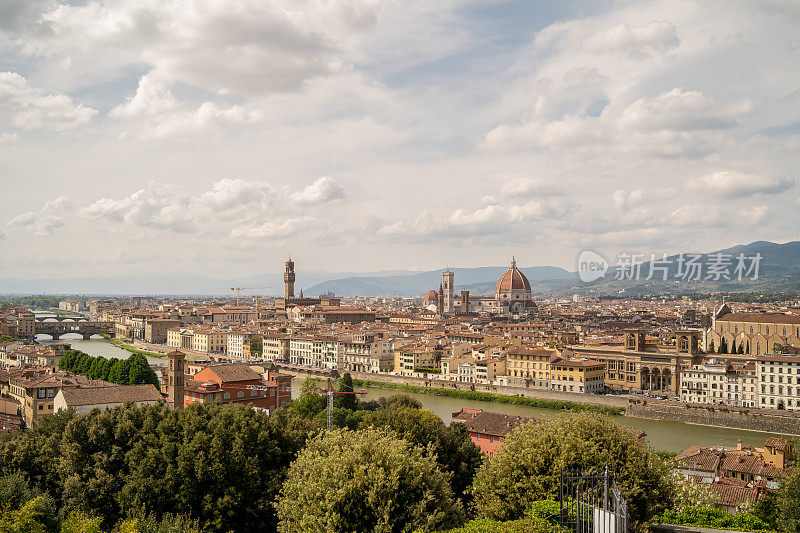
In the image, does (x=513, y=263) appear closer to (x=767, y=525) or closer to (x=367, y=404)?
(x=367, y=404)

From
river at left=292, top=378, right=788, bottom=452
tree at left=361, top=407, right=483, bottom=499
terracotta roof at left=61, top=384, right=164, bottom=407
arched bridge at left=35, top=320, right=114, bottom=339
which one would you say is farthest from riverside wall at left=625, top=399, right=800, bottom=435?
arched bridge at left=35, top=320, right=114, bottom=339

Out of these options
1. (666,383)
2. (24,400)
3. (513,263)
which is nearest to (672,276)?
(513,263)

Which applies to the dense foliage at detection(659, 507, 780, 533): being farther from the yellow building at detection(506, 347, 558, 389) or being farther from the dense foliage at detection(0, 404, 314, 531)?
the yellow building at detection(506, 347, 558, 389)

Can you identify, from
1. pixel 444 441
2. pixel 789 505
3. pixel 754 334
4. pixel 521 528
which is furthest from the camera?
pixel 754 334

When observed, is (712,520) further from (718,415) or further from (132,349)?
(132,349)

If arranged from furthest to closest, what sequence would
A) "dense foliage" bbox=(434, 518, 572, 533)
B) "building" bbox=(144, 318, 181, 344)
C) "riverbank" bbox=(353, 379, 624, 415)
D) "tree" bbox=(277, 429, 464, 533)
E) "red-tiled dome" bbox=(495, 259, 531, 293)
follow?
1. "red-tiled dome" bbox=(495, 259, 531, 293)
2. "building" bbox=(144, 318, 181, 344)
3. "riverbank" bbox=(353, 379, 624, 415)
4. "tree" bbox=(277, 429, 464, 533)
5. "dense foliage" bbox=(434, 518, 572, 533)

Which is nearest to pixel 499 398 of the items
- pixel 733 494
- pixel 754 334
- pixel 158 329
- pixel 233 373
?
pixel 233 373
